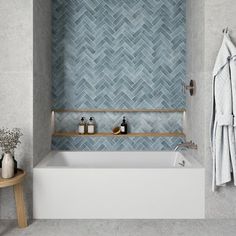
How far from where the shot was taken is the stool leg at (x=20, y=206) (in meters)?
2.49

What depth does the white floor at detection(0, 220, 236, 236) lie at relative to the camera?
244 centimetres

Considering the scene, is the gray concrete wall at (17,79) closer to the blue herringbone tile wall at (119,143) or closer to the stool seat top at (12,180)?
the stool seat top at (12,180)

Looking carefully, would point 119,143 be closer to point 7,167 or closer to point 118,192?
point 118,192

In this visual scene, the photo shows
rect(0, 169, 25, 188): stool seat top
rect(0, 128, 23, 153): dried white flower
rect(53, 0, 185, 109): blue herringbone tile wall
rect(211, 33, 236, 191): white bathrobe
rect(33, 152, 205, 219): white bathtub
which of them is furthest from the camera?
rect(53, 0, 185, 109): blue herringbone tile wall

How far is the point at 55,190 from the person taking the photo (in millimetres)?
2678

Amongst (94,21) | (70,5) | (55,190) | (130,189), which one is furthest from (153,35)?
(55,190)

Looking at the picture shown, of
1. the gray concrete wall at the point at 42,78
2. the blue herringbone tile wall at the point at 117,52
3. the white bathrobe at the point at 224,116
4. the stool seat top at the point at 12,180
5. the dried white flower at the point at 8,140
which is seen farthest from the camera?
the blue herringbone tile wall at the point at 117,52

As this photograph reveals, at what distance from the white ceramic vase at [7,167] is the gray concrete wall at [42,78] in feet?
1.14

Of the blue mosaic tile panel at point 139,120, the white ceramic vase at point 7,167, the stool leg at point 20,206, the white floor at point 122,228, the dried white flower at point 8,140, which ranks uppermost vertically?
the blue mosaic tile panel at point 139,120

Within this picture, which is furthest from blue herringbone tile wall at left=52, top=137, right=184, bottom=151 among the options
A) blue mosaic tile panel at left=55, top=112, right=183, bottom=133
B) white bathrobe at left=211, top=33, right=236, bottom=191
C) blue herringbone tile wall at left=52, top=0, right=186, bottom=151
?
white bathrobe at left=211, top=33, right=236, bottom=191

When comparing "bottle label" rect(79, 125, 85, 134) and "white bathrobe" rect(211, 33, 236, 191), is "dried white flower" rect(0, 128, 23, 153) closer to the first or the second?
"bottle label" rect(79, 125, 85, 134)

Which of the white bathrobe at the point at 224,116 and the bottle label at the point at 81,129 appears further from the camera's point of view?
the bottle label at the point at 81,129

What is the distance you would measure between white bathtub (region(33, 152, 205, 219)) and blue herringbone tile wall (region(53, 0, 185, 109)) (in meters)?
1.07

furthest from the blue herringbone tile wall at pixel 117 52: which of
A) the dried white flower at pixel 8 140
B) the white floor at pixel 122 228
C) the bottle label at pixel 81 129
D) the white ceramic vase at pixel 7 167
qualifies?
the white floor at pixel 122 228
